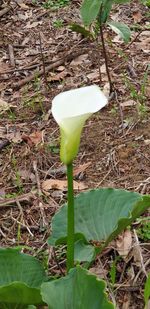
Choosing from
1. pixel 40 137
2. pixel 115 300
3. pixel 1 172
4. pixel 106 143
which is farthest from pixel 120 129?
pixel 115 300

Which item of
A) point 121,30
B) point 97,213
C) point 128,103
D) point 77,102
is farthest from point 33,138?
point 77,102

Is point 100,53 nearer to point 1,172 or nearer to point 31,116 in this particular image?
point 31,116

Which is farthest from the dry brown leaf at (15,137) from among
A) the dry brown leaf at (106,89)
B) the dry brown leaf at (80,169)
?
the dry brown leaf at (106,89)

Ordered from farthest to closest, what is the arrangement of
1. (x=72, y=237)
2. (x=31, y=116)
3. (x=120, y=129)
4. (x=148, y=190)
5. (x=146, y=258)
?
(x=31, y=116) → (x=120, y=129) → (x=148, y=190) → (x=146, y=258) → (x=72, y=237)

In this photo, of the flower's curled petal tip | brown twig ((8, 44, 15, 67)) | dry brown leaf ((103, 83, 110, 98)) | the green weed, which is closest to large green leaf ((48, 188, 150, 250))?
the flower's curled petal tip

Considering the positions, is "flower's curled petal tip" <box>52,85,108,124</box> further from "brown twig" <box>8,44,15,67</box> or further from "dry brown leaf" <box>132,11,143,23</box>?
"dry brown leaf" <box>132,11,143,23</box>
